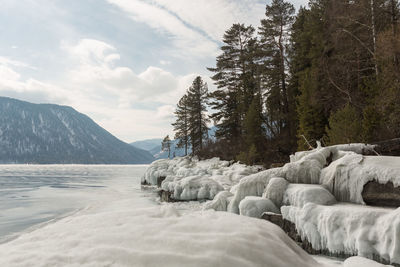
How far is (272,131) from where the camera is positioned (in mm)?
24094

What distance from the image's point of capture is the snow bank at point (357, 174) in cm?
623

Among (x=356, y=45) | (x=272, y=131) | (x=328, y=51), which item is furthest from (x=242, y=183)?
(x=272, y=131)

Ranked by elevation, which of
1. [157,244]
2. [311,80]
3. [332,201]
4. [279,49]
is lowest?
[332,201]

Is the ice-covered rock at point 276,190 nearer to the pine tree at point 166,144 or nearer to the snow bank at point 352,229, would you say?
the snow bank at point 352,229

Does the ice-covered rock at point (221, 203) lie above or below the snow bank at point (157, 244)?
below

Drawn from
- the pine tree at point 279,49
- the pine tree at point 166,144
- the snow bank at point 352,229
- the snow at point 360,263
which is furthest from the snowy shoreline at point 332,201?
the pine tree at point 166,144

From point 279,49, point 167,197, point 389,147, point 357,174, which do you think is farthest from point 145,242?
point 279,49

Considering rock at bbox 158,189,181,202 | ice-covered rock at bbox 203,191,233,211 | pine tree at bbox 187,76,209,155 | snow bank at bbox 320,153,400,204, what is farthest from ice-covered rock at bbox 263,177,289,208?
pine tree at bbox 187,76,209,155

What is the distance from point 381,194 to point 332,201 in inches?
44.1

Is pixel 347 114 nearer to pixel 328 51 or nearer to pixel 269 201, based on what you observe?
pixel 269 201

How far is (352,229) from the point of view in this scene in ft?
16.4

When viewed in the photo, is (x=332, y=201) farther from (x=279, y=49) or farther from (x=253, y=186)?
(x=279, y=49)

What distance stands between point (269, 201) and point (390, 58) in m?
9.49

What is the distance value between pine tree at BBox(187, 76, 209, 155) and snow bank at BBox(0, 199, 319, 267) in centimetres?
3661
